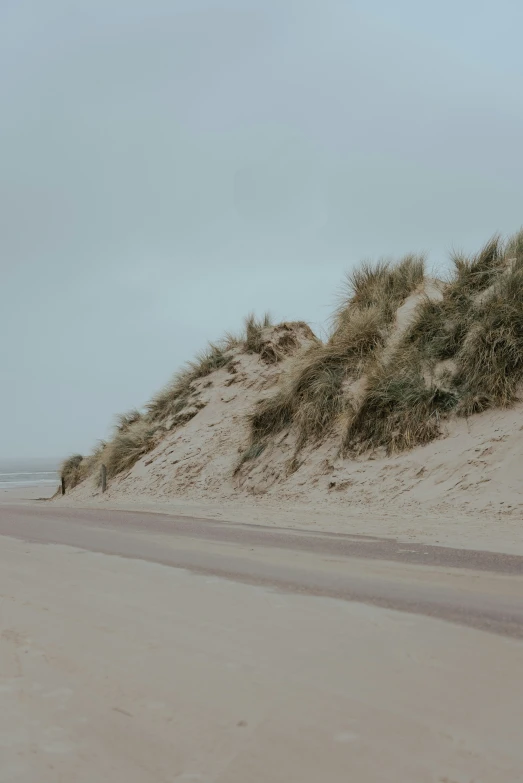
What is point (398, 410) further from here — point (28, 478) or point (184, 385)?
point (28, 478)

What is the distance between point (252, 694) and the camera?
2.94m

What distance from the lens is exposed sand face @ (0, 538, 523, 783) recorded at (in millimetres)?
2400

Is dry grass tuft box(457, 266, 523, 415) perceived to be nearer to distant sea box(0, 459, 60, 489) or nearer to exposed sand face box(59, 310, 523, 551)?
exposed sand face box(59, 310, 523, 551)

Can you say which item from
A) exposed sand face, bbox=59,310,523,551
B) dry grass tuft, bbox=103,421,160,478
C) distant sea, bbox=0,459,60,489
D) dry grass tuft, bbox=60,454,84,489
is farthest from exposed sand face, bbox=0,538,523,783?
distant sea, bbox=0,459,60,489

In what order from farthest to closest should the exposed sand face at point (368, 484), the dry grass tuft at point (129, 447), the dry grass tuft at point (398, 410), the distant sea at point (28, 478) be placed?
the distant sea at point (28, 478) → the dry grass tuft at point (129, 447) → the dry grass tuft at point (398, 410) → the exposed sand face at point (368, 484)

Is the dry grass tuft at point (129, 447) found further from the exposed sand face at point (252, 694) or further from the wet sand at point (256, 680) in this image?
the exposed sand face at point (252, 694)

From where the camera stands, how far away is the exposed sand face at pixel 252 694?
2.40 meters

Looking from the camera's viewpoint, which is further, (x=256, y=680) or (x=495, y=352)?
(x=495, y=352)

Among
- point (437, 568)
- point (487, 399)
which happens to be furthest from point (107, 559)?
point (487, 399)

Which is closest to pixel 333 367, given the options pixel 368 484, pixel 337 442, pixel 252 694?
pixel 337 442

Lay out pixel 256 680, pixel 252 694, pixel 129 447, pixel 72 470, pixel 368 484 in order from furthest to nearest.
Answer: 1. pixel 72 470
2. pixel 129 447
3. pixel 368 484
4. pixel 256 680
5. pixel 252 694

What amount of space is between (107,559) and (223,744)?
13.0 ft

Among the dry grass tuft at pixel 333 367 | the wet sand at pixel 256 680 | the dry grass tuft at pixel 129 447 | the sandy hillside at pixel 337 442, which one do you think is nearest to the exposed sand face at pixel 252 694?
the wet sand at pixel 256 680

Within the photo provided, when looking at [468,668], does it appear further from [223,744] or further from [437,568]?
[437,568]
